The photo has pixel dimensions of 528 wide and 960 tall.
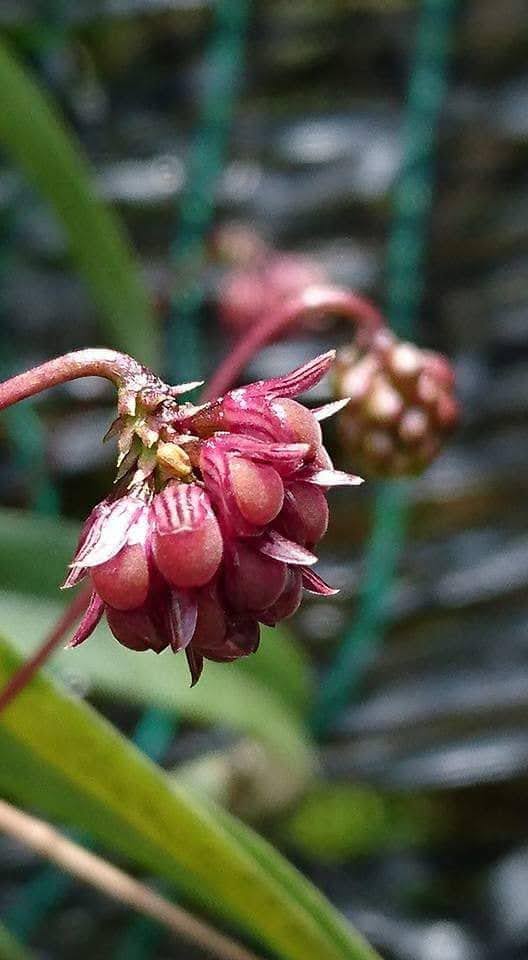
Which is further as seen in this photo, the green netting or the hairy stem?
the green netting

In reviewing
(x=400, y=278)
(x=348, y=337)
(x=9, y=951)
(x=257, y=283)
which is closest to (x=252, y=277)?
(x=257, y=283)

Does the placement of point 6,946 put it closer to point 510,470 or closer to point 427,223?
point 510,470

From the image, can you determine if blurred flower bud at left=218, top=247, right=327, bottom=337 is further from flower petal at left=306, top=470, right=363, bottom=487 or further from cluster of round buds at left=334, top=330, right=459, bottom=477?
flower petal at left=306, top=470, right=363, bottom=487

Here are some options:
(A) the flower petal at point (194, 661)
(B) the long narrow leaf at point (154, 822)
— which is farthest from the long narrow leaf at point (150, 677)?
(A) the flower petal at point (194, 661)

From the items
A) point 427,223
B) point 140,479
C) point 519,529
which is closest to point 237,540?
point 140,479

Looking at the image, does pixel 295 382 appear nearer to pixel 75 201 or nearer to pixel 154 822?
pixel 154 822

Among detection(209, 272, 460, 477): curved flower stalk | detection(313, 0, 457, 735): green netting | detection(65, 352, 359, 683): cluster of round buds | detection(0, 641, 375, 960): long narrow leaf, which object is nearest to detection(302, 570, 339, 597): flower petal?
detection(65, 352, 359, 683): cluster of round buds
